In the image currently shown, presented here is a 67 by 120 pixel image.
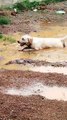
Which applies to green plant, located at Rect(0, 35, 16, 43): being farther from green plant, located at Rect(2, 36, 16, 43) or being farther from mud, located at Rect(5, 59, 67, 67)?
mud, located at Rect(5, 59, 67, 67)

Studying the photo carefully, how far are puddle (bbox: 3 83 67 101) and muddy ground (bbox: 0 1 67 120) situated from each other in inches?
6.4

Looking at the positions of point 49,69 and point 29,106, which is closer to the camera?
point 29,106

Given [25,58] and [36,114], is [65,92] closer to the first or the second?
[36,114]

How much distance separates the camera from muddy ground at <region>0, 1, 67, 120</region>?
25.3 ft

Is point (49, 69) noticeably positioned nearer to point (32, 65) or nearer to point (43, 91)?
point (32, 65)

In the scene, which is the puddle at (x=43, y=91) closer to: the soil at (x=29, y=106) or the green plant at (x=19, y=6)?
the soil at (x=29, y=106)

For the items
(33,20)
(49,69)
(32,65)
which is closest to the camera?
(49,69)

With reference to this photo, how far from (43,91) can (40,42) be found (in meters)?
4.33

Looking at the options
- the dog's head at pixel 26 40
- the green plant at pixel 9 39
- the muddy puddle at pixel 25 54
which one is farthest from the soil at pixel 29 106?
the green plant at pixel 9 39

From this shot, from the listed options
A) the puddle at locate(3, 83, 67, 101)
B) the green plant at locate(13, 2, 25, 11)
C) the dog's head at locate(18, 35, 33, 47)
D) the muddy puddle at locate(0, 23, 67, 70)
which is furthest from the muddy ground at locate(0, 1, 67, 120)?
the green plant at locate(13, 2, 25, 11)

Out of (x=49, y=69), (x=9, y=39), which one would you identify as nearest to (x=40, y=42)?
(x=9, y=39)

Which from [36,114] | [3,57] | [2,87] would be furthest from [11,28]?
[36,114]

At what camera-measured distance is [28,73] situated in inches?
409

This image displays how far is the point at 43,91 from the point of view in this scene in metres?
9.19
